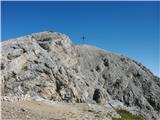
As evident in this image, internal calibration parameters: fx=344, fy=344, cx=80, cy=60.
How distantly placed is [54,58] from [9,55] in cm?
931

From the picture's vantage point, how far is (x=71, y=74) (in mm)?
60938

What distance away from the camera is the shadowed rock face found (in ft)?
176

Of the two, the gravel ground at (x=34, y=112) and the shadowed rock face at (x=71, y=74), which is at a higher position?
the shadowed rock face at (x=71, y=74)

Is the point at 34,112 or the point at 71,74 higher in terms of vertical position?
the point at 71,74

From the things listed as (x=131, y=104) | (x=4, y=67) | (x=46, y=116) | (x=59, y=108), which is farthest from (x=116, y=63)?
(x=46, y=116)

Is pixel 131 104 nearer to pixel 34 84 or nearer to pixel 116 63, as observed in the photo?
pixel 116 63

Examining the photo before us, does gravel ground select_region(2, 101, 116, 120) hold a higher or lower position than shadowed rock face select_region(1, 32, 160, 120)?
lower

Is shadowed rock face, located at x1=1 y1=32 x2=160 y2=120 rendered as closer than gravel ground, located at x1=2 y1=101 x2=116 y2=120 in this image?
No

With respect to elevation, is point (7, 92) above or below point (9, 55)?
below

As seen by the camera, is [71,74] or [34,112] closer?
[34,112]

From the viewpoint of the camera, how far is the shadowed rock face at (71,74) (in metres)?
53.7

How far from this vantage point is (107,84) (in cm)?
7431

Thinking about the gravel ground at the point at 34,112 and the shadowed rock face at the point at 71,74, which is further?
the shadowed rock face at the point at 71,74

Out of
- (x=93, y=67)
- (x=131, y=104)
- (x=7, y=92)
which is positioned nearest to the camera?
(x=7, y=92)
